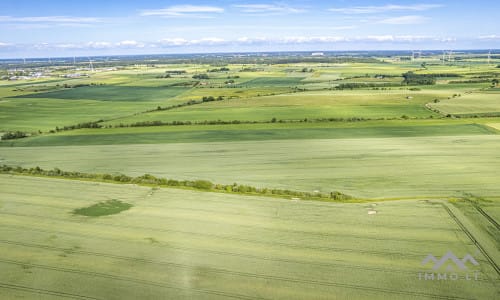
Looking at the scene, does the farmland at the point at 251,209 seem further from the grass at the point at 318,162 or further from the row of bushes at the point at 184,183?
the row of bushes at the point at 184,183

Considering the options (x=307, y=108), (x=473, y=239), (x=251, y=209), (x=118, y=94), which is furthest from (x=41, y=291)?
(x=118, y=94)

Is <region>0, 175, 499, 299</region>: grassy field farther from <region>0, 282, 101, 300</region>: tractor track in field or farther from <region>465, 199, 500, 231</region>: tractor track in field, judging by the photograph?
<region>465, 199, 500, 231</region>: tractor track in field

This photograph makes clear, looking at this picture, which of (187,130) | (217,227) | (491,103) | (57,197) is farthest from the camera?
(491,103)

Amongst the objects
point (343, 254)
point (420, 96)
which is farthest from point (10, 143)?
point (420, 96)

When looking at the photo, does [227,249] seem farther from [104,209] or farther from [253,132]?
[253,132]

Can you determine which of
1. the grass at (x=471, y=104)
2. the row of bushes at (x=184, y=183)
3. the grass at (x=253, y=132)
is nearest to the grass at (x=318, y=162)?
the row of bushes at (x=184, y=183)

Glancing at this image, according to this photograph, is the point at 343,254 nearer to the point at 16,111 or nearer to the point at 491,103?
the point at 491,103
